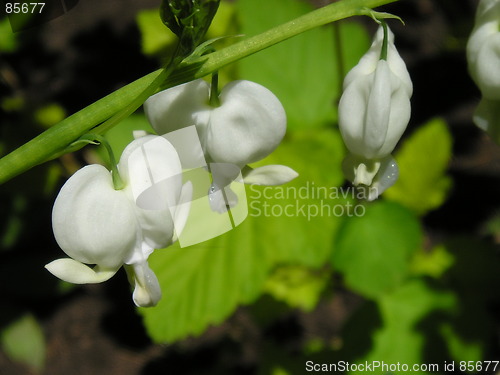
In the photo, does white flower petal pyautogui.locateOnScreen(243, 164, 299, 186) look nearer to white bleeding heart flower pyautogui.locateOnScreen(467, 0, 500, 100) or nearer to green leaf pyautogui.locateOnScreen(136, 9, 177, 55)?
white bleeding heart flower pyautogui.locateOnScreen(467, 0, 500, 100)

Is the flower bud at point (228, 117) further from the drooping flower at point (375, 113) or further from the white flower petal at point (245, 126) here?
the drooping flower at point (375, 113)

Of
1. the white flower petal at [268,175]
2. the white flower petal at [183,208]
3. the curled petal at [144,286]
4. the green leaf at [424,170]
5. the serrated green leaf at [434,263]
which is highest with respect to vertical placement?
the white flower petal at [183,208]

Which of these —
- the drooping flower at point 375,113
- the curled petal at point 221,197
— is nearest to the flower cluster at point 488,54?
the drooping flower at point 375,113

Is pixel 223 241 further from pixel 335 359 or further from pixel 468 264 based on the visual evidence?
pixel 468 264

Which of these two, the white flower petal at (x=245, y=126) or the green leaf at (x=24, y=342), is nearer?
the white flower petal at (x=245, y=126)

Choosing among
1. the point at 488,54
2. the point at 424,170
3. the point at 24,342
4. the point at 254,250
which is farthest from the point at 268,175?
the point at 24,342

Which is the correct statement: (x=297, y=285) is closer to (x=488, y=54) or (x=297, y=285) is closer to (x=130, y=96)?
(x=488, y=54)

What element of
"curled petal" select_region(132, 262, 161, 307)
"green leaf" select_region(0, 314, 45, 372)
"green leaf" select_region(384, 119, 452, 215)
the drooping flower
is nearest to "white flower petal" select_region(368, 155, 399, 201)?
the drooping flower
